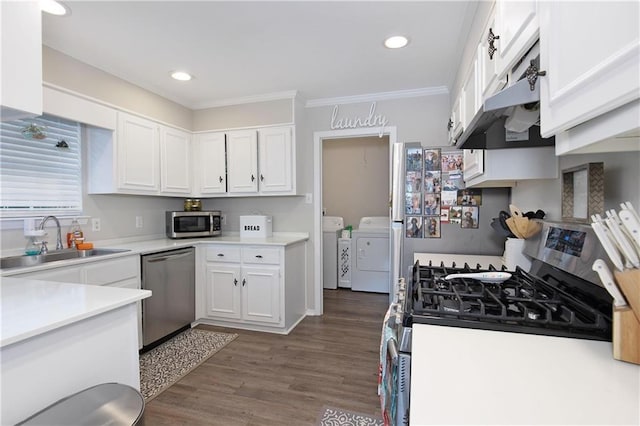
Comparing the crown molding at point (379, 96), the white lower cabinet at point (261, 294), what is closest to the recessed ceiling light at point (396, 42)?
the crown molding at point (379, 96)

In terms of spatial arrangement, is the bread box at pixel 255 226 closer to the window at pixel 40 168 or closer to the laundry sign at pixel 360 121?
the laundry sign at pixel 360 121

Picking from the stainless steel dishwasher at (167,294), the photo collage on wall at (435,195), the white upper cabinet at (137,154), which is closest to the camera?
the photo collage on wall at (435,195)

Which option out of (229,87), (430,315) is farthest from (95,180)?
(430,315)

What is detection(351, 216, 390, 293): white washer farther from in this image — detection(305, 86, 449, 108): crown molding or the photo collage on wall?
the photo collage on wall

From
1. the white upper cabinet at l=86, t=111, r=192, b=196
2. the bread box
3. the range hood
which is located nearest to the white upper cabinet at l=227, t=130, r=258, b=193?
the bread box

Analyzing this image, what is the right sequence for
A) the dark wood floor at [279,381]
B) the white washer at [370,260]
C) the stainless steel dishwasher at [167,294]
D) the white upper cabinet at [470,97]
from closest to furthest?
the white upper cabinet at [470,97], the dark wood floor at [279,381], the stainless steel dishwasher at [167,294], the white washer at [370,260]

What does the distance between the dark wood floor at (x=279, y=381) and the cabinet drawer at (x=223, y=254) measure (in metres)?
0.69

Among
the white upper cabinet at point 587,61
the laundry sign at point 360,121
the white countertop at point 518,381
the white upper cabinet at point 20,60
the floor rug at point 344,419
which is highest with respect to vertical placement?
the laundry sign at point 360,121

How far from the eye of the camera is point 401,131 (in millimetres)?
3148

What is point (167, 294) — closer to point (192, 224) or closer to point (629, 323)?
point (192, 224)

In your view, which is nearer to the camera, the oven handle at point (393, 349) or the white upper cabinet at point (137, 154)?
the oven handle at point (393, 349)

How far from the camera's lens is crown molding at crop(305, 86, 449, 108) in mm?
3018

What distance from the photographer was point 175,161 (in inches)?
126

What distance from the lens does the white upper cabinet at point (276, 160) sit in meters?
3.18
